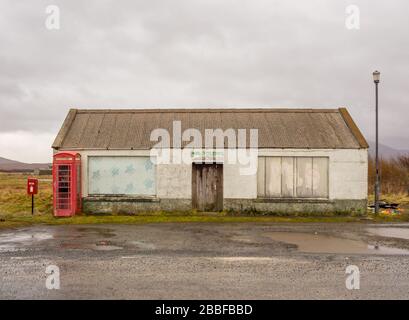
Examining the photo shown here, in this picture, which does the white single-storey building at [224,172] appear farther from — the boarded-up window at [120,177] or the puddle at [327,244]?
the puddle at [327,244]

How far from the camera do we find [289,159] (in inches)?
758

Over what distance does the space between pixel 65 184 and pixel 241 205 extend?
7633mm

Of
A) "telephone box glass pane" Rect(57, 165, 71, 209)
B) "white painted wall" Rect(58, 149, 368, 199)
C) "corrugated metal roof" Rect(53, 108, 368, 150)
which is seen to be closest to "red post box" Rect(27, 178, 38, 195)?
"telephone box glass pane" Rect(57, 165, 71, 209)

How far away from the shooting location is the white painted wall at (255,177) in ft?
62.1

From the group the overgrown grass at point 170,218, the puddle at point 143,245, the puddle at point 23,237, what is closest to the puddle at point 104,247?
the puddle at point 143,245

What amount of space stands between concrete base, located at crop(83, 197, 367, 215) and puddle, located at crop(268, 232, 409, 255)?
573 centimetres

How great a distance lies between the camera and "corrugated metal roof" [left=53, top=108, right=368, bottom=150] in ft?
63.6

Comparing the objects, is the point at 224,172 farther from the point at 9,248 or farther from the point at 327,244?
the point at 9,248

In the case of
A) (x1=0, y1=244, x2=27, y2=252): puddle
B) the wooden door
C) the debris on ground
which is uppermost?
the wooden door

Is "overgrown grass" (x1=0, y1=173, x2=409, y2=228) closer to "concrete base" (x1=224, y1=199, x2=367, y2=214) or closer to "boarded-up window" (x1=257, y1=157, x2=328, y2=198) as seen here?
"concrete base" (x1=224, y1=199, x2=367, y2=214)

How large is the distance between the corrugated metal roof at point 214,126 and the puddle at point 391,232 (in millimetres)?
5361

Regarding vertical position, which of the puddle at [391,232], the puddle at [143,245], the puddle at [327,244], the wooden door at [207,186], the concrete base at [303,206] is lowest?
the puddle at [391,232]

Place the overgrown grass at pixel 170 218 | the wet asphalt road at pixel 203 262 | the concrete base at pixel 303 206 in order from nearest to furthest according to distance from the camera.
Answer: the wet asphalt road at pixel 203 262, the overgrown grass at pixel 170 218, the concrete base at pixel 303 206
